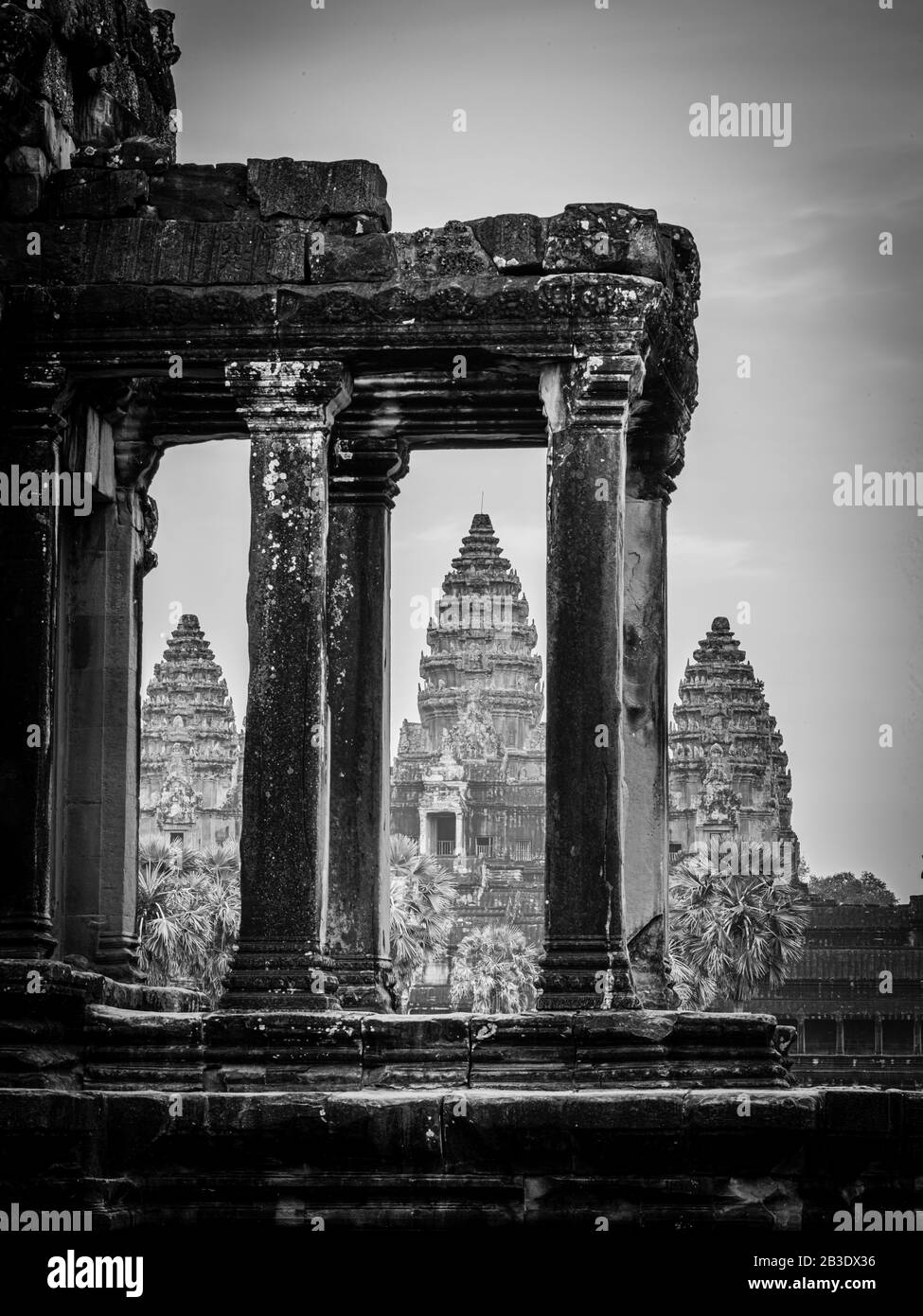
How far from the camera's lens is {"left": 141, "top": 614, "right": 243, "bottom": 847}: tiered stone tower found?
105 m

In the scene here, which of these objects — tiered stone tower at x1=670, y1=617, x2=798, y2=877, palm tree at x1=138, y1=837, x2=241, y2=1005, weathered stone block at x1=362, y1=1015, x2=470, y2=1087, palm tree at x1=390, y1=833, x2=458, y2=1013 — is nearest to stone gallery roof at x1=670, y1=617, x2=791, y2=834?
tiered stone tower at x1=670, y1=617, x2=798, y2=877

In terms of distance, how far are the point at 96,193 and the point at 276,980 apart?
17.7 feet

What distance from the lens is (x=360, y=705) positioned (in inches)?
738

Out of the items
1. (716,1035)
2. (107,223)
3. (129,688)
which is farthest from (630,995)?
(107,223)

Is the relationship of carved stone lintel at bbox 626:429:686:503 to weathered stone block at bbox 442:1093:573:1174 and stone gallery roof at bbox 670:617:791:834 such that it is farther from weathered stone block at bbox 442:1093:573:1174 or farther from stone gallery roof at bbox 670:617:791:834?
stone gallery roof at bbox 670:617:791:834

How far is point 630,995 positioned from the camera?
1617 cm

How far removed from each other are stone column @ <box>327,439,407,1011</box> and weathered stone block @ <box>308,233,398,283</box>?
2010 millimetres

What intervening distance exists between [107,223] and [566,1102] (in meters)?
6.55

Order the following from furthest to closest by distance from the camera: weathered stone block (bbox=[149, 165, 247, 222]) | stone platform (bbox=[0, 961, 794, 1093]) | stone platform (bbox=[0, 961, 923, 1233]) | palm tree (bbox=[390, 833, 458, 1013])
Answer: palm tree (bbox=[390, 833, 458, 1013]) → weathered stone block (bbox=[149, 165, 247, 222]) → stone platform (bbox=[0, 961, 794, 1093]) → stone platform (bbox=[0, 961, 923, 1233])

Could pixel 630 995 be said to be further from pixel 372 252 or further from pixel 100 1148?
pixel 372 252

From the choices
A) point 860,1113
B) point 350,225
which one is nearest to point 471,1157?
point 860,1113

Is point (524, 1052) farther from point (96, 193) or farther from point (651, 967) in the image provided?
point (96, 193)
